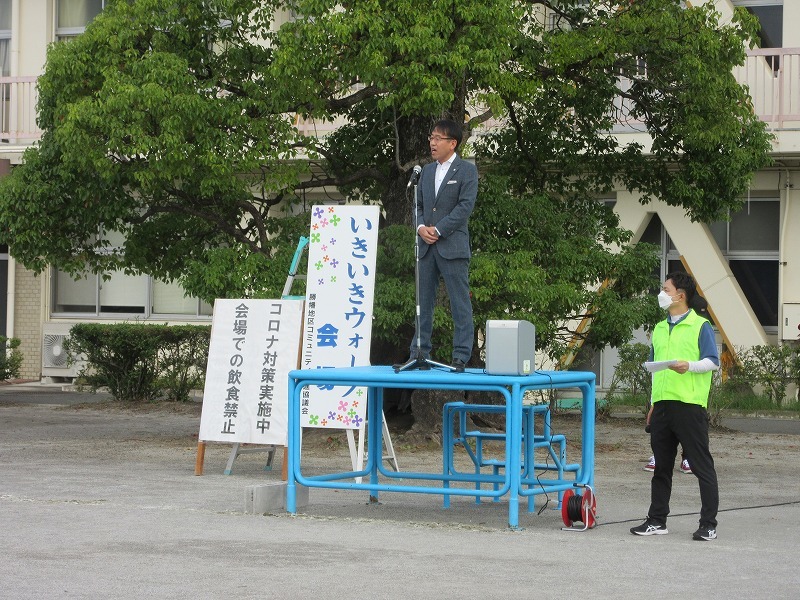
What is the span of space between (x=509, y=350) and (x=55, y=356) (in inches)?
664

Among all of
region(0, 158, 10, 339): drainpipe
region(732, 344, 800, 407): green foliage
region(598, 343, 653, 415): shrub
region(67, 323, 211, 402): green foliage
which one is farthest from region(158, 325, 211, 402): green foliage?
region(732, 344, 800, 407): green foliage

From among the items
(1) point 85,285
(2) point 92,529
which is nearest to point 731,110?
(2) point 92,529

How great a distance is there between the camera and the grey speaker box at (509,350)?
8.14 metres

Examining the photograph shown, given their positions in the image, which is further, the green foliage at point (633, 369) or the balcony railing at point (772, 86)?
the balcony railing at point (772, 86)

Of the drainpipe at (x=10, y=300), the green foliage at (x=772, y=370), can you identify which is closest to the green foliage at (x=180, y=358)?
the drainpipe at (x=10, y=300)

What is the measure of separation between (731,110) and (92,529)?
27.8 ft

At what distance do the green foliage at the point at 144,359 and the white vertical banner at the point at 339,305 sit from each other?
856 cm

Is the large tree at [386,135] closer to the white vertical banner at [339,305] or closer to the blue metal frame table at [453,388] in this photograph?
the white vertical banner at [339,305]

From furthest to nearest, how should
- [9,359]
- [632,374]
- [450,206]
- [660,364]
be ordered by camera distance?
[9,359] → [632,374] → [450,206] → [660,364]

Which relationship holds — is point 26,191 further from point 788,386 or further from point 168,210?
point 788,386

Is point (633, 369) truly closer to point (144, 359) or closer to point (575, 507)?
point (144, 359)

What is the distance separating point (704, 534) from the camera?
7.79 meters

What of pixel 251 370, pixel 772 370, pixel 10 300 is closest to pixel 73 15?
pixel 10 300

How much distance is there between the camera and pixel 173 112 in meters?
12.1
